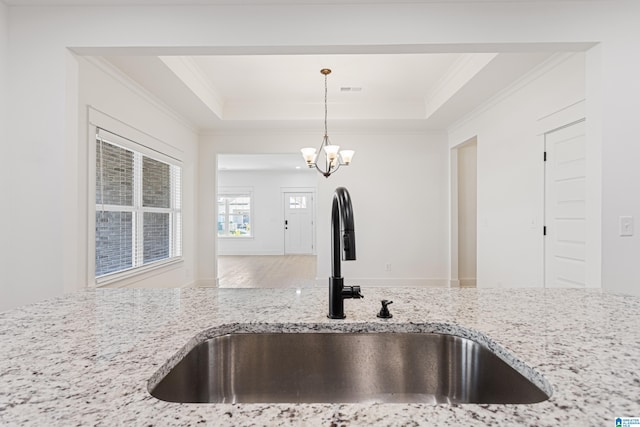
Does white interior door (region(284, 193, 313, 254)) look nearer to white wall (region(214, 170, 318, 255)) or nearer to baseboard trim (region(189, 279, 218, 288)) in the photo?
white wall (region(214, 170, 318, 255))

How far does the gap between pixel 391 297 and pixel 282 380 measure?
46 centimetres

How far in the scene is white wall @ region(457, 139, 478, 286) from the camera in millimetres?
5586

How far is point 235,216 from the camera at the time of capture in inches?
425

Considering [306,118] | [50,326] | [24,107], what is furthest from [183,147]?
[50,326]

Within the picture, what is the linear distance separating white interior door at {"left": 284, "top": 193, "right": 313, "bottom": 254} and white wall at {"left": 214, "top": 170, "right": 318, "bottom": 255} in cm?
17

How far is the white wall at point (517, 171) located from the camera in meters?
3.03

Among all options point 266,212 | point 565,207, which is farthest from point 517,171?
point 266,212

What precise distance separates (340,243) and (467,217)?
17.2 feet

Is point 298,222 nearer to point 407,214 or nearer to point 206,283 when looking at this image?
point 206,283

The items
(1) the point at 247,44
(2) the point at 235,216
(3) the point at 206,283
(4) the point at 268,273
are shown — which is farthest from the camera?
(2) the point at 235,216

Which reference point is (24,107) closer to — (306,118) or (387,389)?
(387,389)

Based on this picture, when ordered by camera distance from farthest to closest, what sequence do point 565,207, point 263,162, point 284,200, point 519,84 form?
point 284,200, point 263,162, point 519,84, point 565,207

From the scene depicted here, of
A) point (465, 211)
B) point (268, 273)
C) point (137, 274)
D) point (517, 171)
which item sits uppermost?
point (517, 171)

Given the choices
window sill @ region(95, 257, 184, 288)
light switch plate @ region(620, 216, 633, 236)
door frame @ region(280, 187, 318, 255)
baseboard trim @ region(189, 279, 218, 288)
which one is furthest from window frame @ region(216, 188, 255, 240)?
light switch plate @ region(620, 216, 633, 236)
